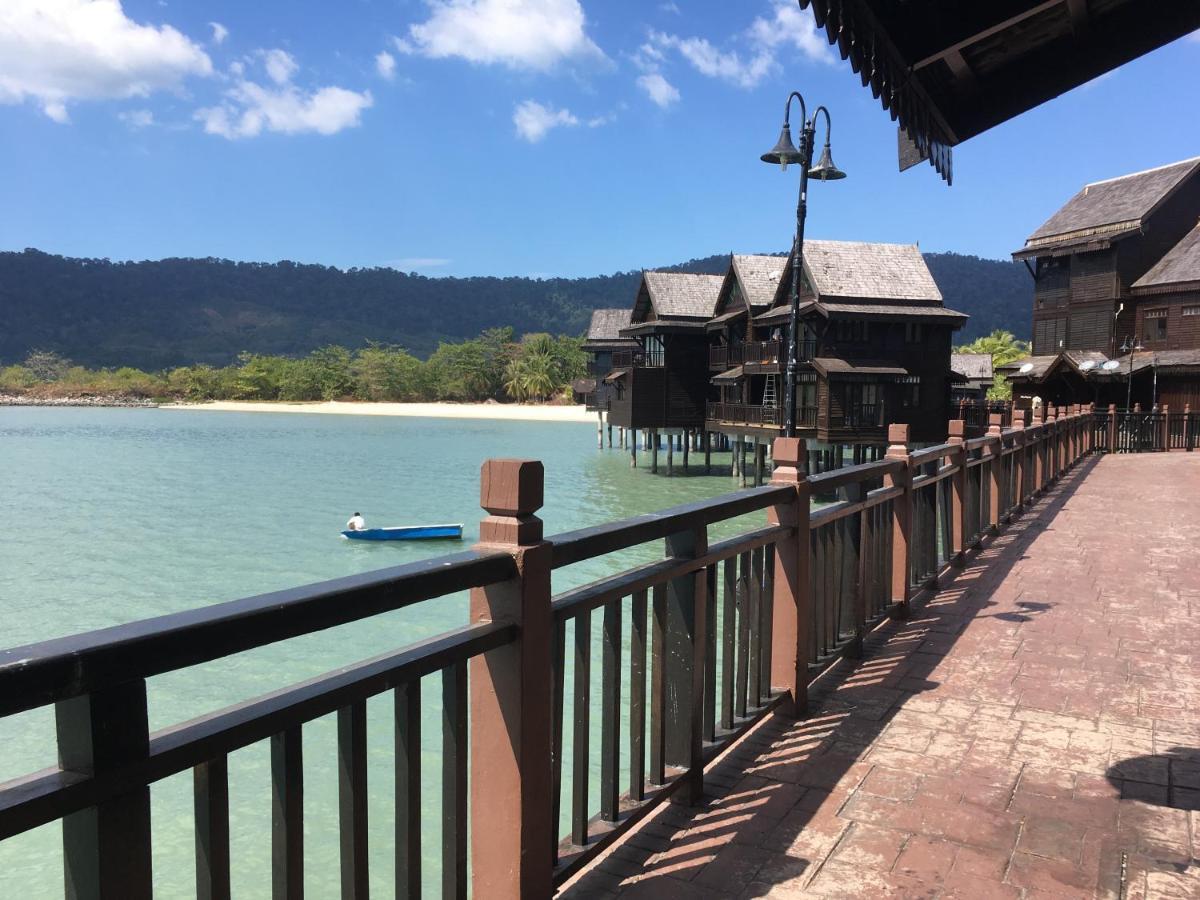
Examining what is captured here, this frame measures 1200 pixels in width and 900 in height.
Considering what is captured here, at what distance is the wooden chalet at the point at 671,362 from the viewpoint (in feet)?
129

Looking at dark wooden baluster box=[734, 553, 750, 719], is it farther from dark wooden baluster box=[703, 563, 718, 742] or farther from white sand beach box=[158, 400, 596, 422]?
white sand beach box=[158, 400, 596, 422]

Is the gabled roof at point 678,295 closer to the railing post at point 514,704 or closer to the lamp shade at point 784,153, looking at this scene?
the lamp shade at point 784,153

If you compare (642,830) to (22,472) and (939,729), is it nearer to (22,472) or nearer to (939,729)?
(939,729)

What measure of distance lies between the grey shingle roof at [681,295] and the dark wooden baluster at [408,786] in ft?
123

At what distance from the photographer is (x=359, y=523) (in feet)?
76.8

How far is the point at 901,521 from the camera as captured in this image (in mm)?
6367

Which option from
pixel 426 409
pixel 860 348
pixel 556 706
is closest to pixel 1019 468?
pixel 556 706

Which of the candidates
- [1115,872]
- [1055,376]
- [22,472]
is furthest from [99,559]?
[1055,376]

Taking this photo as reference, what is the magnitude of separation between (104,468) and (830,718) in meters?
45.7

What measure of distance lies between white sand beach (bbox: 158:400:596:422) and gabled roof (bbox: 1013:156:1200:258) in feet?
167

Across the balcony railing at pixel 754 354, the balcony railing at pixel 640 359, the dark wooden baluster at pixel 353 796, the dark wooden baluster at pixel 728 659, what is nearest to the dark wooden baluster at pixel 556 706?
the dark wooden baluster at pixel 353 796

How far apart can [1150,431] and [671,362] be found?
1811cm

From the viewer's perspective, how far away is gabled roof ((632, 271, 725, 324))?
39281mm

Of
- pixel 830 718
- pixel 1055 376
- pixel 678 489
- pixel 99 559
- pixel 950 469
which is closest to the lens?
pixel 830 718
